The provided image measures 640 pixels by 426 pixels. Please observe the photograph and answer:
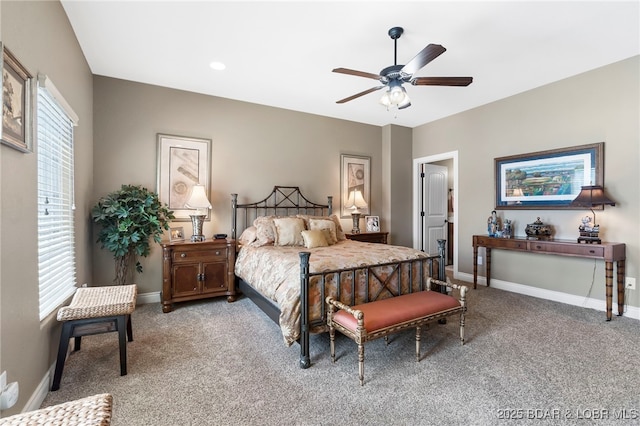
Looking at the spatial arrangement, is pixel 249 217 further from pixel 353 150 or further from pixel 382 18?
pixel 382 18

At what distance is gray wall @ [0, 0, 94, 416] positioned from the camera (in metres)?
1.51

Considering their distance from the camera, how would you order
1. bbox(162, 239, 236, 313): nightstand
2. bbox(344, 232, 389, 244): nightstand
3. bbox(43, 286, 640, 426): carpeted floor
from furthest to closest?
1. bbox(344, 232, 389, 244): nightstand
2. bbox(162, 239, 236, 313): nightstand
3. bbox(43, 286, 640, 426): carpeted floor

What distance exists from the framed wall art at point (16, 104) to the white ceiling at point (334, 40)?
114 centimetres

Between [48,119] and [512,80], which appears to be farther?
[512,80]

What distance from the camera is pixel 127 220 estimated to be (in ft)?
10.8

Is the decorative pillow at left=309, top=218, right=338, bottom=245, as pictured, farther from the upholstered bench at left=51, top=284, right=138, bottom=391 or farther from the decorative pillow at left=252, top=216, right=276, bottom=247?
the upholstered bench at left=51, top=284, right=138, bottom=391

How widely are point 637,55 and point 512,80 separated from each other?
113cm

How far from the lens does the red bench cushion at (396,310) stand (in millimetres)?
2133

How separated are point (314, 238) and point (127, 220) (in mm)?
2127

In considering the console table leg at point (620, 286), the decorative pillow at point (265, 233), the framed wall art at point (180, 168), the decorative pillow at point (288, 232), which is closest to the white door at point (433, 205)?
the console table leg at point (620, 286)

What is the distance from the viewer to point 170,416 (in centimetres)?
175

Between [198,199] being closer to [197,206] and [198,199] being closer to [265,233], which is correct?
[197,206]

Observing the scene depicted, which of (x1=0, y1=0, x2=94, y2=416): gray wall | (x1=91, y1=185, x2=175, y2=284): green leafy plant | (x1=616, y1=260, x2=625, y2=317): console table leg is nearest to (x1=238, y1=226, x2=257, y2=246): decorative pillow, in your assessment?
(x1=91, y1=185, x2=175, y2=284): green leafy plant

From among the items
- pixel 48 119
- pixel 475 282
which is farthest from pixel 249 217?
pixel 475 282
